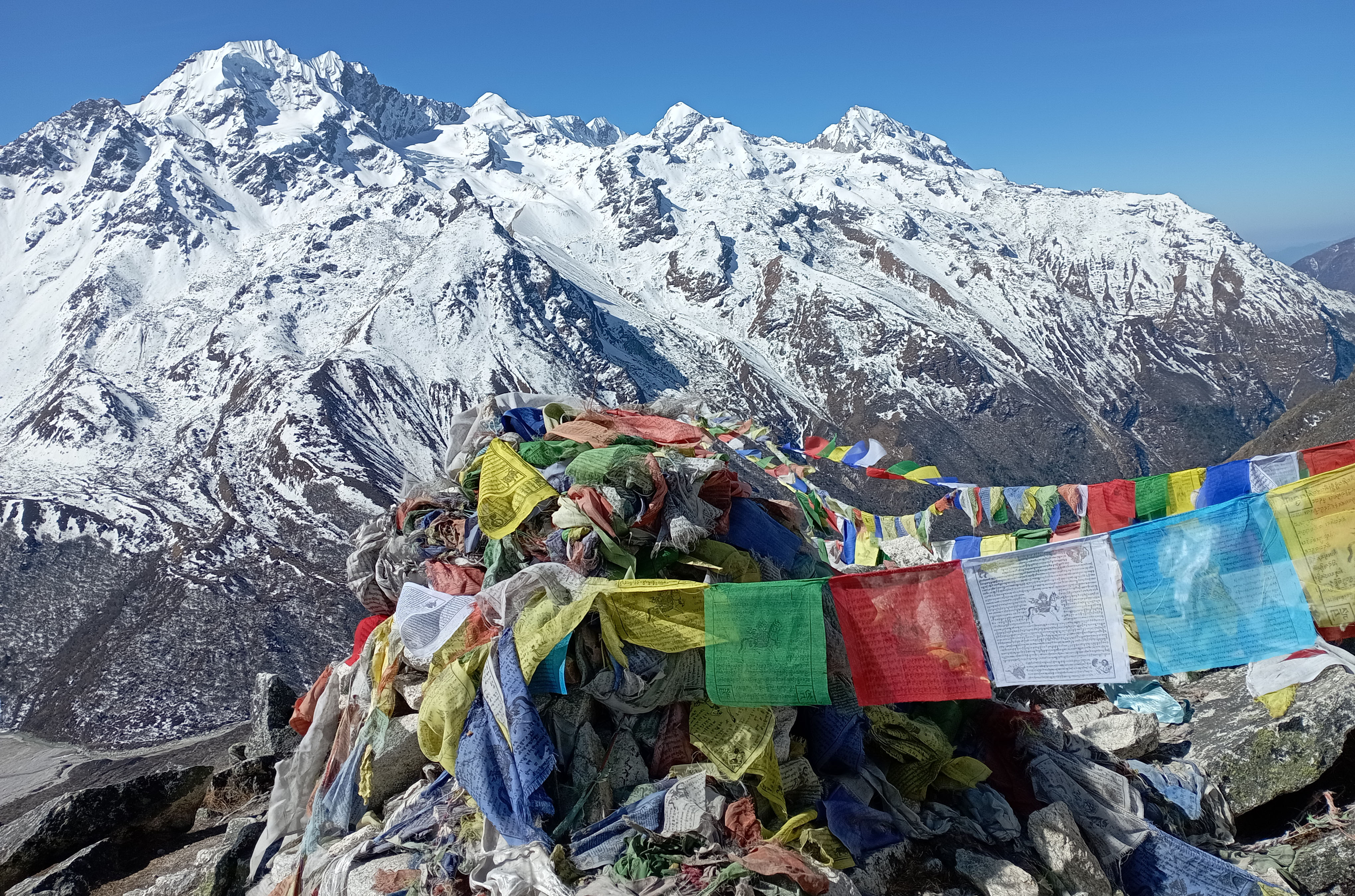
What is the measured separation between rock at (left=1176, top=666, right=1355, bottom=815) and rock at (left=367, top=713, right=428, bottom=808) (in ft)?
24.1

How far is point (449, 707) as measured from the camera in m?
6.70

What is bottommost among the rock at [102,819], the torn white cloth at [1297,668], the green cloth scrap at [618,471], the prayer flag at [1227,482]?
the torn white cloth at [1297,668]

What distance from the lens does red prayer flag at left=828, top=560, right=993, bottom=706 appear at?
5.75m

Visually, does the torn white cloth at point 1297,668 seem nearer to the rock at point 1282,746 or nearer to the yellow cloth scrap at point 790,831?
the rock at point 1282,746

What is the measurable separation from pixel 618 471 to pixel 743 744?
2459 millimetres

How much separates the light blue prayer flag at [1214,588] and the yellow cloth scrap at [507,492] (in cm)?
460

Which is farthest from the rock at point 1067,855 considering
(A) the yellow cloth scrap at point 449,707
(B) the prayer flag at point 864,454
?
(B) the prayer flag at point 864,454

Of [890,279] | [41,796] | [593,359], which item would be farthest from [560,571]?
[890,279]

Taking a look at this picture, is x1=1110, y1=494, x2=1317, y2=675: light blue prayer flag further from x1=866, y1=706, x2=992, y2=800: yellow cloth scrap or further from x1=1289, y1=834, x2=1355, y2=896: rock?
x1=1289, y1=834, x2=1355, y2=896: rock

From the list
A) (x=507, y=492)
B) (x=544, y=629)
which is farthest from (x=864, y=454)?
(x=544, y=629)

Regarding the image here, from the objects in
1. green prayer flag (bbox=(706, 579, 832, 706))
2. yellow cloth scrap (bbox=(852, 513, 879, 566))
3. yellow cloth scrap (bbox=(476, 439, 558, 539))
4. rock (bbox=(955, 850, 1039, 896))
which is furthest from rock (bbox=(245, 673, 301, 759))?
yellow cloth scrap (bbox=(852, 513, 879, 566))

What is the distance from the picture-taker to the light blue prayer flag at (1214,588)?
197 inches

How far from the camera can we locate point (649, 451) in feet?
25.3

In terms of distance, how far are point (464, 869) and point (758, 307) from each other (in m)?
170
